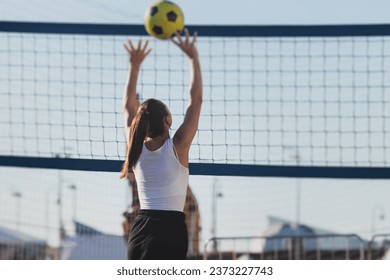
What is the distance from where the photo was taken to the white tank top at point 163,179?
7.20m

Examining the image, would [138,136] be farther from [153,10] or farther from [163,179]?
[153,10]

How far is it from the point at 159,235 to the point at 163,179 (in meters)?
0.41

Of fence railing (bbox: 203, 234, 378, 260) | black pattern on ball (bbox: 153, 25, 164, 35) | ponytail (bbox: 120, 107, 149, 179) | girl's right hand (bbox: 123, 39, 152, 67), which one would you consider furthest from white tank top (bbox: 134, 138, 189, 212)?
fence railing (bbox: 203, 234, 378, 260)

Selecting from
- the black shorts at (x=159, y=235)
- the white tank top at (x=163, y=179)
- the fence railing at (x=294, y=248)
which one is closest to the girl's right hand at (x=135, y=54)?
the white tank top at (x=163, y=179)

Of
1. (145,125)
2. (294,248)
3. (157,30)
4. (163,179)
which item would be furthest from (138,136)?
(294,248)

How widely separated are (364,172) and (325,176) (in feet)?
1.24

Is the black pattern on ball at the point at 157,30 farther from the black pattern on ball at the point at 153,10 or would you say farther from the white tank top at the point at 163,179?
the white tank top at the point at 163,179

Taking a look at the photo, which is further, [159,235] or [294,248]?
[294,248]

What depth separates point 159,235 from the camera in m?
7.13

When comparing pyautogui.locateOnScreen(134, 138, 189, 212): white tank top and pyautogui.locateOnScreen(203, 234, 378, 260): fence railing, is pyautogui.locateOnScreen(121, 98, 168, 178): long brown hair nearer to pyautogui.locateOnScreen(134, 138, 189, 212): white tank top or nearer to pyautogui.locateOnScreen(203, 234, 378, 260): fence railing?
pyautogui.locateOnScreen(134, 138, 189, 212): white tank top

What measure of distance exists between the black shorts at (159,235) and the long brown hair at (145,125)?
0.44 metres

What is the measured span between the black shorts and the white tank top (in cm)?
7

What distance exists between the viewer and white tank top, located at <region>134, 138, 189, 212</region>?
7203 mm

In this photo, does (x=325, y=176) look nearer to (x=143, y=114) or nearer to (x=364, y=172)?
(x=364, y=172)
